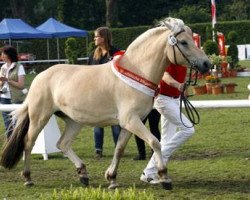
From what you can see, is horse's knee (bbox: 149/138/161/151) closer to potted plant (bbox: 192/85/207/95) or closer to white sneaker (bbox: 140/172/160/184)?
white sneaker (bbox: 140/172/160/184)

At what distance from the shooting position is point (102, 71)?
8.31 m

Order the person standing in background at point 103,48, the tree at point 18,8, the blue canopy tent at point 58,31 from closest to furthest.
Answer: the person standing in background at point 103,48 < the blue canopy tent at point 58,31 < the tree at point 18,8

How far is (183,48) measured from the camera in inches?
310

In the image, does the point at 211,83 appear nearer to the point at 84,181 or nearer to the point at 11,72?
the point at 11,72

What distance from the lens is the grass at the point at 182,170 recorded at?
26.5 feet

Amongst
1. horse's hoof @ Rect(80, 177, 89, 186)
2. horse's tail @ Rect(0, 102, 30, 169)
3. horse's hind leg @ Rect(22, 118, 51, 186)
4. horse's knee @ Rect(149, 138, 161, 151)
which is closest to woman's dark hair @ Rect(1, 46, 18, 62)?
horse's tail @ Rect(0, 102, 30, 169)

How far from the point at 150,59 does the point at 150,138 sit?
2.95ft

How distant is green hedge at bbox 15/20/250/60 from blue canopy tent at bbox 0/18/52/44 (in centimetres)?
593

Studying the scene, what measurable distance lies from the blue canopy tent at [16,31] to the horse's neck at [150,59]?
93.3 feet

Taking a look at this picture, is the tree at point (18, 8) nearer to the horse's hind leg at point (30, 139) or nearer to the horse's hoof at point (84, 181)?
the horse's hind leg at point (30, 139)

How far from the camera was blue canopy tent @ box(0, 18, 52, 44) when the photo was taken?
118ft

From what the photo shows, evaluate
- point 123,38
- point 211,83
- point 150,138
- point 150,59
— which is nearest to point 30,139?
point 150,138

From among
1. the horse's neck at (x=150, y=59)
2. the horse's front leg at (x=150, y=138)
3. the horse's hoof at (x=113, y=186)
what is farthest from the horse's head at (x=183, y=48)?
the horse's hoof at (x=113, y=186)

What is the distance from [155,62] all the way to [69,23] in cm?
5157
